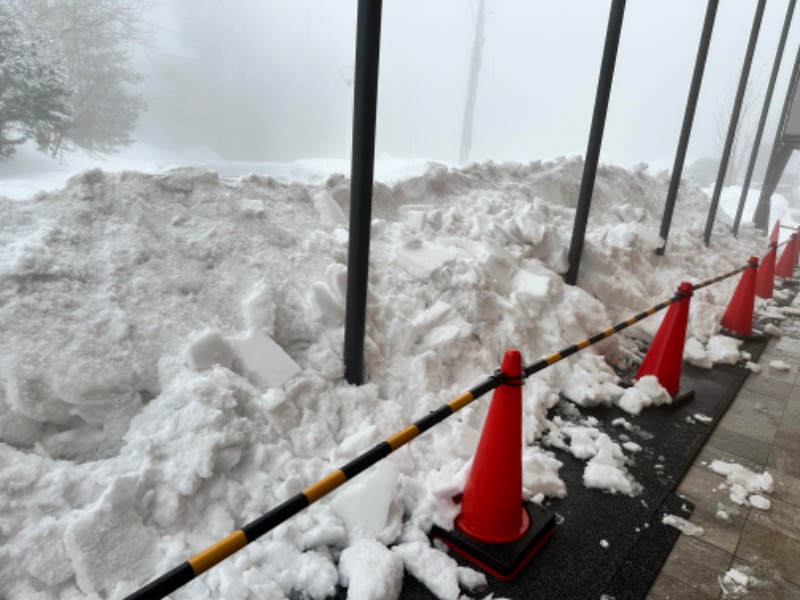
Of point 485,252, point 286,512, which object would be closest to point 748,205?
point 485,252

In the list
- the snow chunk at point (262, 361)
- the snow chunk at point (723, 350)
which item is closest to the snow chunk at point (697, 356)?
the snow chunk at point (723, 350)

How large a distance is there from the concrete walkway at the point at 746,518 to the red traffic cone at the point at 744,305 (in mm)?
1546

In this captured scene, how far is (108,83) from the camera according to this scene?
17.3ft

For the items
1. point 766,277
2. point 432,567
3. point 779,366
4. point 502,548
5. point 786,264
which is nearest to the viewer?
point 432,567

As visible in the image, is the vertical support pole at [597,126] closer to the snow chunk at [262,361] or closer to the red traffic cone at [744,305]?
the red traffic cone at [744,305]

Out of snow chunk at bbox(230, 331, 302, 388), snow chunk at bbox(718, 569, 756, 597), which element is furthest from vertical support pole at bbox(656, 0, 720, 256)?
snow chunk at bbox(230, 331, 302, 388)

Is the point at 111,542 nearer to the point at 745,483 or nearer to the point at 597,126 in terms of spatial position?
the point at 745,483

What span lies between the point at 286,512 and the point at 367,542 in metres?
0.82

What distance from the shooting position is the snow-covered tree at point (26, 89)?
3.97 metres

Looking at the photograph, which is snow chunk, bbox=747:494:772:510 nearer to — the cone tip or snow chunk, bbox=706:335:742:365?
the cone tip

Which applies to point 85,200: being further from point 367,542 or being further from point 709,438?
point 709,438

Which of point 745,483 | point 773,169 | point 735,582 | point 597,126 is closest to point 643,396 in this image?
point 745,483

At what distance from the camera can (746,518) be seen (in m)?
2.82

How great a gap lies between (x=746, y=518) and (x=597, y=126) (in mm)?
3768
